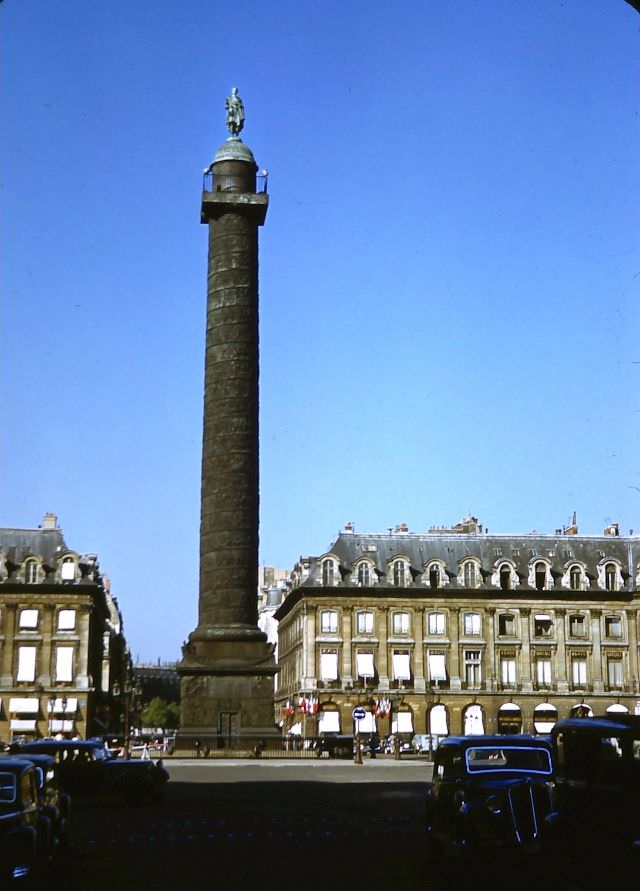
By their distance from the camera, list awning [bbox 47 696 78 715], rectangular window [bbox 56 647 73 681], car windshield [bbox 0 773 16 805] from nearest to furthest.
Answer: car windshield [bbox 0 773 16 805] < awning [bbox 47 696 78 715] < rectangular window [bbox 56 647 73 681]

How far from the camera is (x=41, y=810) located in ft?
44.0

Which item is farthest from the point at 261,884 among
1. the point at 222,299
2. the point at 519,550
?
the point at 519,550

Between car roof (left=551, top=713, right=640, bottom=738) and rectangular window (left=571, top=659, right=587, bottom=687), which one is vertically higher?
rectangular window (left=571, top=659, right=587, bottom=687)

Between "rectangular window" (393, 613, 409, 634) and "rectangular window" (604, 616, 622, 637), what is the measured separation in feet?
34.1

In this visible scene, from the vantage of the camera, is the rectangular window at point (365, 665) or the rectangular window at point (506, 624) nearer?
the rectangular window at point (365, 665)

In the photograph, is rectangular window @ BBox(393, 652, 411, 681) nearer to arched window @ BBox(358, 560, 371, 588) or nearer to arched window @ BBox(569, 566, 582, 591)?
arched window @ BBox(358, 560, 371, 588)

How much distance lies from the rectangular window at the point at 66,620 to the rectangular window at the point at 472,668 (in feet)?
64.1

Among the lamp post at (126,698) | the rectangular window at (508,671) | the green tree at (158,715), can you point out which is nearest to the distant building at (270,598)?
the lamp post at (126,698)

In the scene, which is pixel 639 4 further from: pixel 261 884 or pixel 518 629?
pixel 518 629

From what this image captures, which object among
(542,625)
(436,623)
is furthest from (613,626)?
(436,623)

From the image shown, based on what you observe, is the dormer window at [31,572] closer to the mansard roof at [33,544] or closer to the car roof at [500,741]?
the mansard roof at [33,544]

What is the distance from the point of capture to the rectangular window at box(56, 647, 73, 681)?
63.7 metres

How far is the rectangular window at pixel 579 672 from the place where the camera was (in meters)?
66.0

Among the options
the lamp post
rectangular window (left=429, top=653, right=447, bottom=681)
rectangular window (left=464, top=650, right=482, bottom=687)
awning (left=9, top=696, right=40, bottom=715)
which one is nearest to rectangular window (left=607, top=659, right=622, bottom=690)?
rectangular window (left=464, top=650, right=482, bottom=687)
